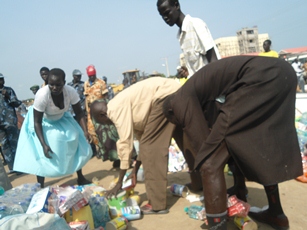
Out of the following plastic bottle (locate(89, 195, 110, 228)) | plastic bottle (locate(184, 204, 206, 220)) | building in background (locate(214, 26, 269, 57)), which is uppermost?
plastic bottle (locate(89, 195, 110, 228))

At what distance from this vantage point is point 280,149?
193 cm

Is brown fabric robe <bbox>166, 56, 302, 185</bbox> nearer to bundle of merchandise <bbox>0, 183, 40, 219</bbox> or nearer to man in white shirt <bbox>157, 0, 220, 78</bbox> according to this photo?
man in white shirt <bbox>157, 0, 220, 78</bbox>

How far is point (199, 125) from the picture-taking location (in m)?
2.10

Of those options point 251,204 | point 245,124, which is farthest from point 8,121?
point 245,124

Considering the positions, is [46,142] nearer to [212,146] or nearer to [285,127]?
[212,146]

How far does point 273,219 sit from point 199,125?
1018mm

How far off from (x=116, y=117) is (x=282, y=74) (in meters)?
1.54

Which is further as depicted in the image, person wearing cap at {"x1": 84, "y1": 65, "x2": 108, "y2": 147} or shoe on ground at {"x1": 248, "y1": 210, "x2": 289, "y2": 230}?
person wearing cap at {"x1": 84, "y1": 65, "x2": 108, "y2": 147}

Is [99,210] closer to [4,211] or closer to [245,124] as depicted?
[4,211]

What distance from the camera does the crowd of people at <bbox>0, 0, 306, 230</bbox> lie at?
193 centimetres

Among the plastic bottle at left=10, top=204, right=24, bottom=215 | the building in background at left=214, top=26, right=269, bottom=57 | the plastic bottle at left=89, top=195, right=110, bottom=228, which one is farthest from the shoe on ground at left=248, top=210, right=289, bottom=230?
the building in background at left=214, top=26, right=269, bottom=57

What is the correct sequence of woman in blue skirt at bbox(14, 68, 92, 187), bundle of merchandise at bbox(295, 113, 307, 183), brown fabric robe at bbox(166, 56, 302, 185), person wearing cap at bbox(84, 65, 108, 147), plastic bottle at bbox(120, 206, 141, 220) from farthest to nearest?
person wearing cap at bbox(84, 65, 108, 147), woman in blue skirt at bbox(14, 68, 92, 187), bundle of merchandise at bbox(295, 113, 307, 183), plastic bottle at bbox(120, 206, 141, 220), brown fabric robe at bbox(166, 56, 302, 185)

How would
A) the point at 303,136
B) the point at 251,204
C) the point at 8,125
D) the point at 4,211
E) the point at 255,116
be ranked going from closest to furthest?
the point at 255,116 < the point at 4,211 < the point at 251,204 < the point at 303,136 < the point at 8,125

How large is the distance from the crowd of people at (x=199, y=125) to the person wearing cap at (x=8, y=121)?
2230 millimetres
